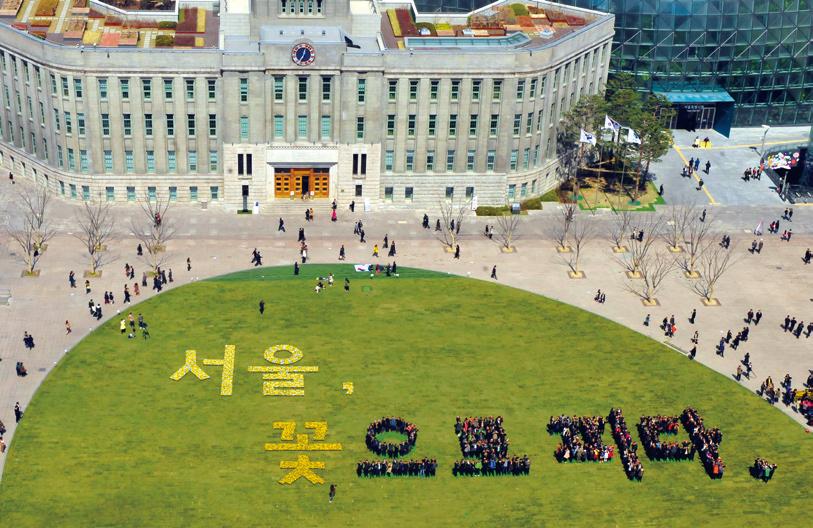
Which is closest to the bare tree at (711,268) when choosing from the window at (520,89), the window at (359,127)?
the window at (520,89)

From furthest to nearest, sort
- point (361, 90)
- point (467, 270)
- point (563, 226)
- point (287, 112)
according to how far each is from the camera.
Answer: point (563, 226)
point (361, 90)
point (287, 112)
point (467, 270)

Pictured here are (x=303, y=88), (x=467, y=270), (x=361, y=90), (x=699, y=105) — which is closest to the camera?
(x=467, y=270)

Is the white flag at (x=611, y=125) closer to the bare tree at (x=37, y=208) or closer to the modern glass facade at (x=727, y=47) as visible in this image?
the modern glass facade at (x=727, y=47)

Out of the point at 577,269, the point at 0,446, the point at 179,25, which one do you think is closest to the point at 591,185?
the point at 577,269

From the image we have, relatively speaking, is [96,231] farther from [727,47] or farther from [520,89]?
[727,47]

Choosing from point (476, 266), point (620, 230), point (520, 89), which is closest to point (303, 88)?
Result: point (520, 89)
